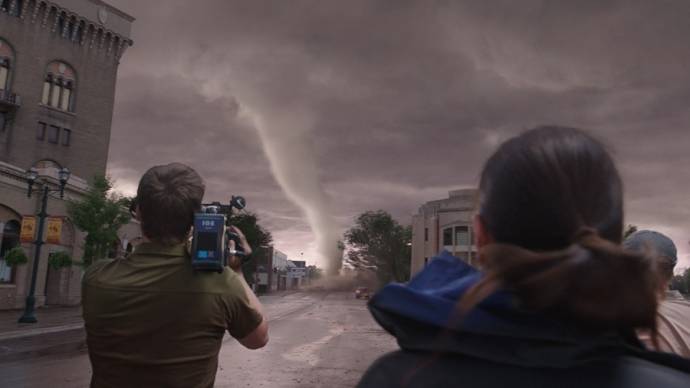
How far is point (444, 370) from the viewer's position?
1.14 m

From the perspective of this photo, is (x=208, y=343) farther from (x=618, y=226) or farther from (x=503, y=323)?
(x=618, y=226)

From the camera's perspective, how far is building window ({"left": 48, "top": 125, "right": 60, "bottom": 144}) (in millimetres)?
36750

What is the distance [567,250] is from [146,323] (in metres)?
1.83

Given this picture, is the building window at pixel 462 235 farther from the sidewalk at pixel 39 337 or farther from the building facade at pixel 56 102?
the sidewalk at pixel 39 337

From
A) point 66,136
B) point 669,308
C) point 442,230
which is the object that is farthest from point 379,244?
point 669,308

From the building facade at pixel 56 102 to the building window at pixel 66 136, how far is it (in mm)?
61

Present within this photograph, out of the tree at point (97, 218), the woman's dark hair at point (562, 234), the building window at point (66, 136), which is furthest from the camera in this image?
the building window at point (66, 136)

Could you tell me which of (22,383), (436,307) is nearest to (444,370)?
(436,307)

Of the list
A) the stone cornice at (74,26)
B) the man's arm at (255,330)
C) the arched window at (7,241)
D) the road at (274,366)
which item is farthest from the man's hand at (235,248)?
the stone cornice at (74,26)

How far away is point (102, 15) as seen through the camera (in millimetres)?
39562

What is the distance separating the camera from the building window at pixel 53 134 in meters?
36.8

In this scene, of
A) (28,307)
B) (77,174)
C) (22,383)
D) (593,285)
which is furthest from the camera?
(77,174)

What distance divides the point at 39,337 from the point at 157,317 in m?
16.4

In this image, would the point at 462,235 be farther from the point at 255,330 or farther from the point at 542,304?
the point at 542,304
